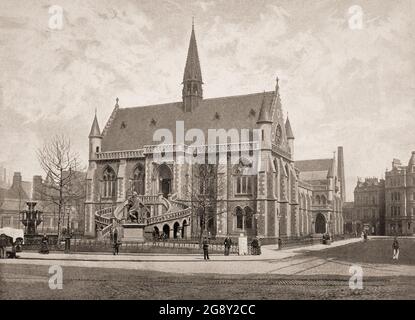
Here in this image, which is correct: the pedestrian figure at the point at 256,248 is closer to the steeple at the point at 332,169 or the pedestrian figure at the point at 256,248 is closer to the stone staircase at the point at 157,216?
the stone staircase at the point at 157,216

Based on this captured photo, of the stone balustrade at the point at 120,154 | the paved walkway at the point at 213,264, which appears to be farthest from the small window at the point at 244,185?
the paved walkway at the point at 213,264

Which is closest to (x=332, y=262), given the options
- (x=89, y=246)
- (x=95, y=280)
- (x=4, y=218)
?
(x=95, y=280)

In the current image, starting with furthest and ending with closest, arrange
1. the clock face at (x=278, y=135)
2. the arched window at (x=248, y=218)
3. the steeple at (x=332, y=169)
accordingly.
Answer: the steeple at (x=332, y=169)
the clock face at (x=278, y=135)
the arched window at (x=248, y=218)

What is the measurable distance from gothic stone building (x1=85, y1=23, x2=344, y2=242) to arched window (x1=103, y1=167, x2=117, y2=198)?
12 cm

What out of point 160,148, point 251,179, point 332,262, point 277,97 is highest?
point 277,97

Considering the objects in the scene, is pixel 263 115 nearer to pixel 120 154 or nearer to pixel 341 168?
pixel 120 154

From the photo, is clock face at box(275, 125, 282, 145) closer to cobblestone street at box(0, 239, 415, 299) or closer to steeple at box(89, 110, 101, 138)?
steeple at box(89, 110, 101, 138)

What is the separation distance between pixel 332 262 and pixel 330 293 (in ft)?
37.4

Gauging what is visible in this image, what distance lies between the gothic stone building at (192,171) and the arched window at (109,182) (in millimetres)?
123

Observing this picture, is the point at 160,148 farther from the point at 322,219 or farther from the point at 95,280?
the point at 322,219

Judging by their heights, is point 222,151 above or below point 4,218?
above

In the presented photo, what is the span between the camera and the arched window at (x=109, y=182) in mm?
59281

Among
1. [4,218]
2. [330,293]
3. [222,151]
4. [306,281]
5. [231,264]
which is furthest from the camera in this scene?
[4,218]
